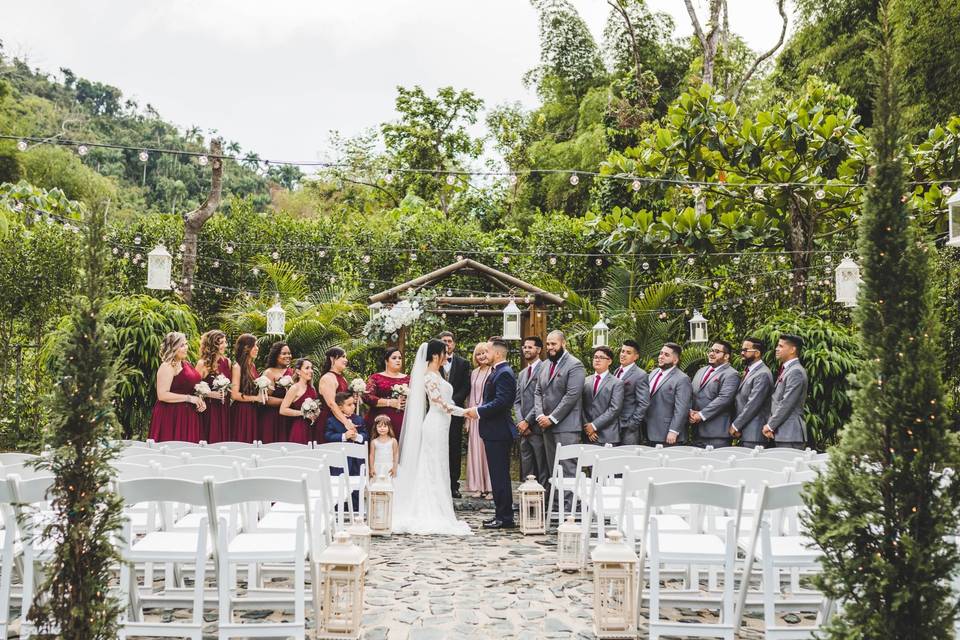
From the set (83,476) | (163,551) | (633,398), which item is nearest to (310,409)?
(633,398)

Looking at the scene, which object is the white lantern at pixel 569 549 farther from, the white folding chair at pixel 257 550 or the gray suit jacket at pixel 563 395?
the gray suit jacket at pixel 563 395

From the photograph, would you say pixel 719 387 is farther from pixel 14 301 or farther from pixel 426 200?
pixel 426 200

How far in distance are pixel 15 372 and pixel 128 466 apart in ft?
28.4

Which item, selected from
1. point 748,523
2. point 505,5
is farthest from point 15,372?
point 505,5

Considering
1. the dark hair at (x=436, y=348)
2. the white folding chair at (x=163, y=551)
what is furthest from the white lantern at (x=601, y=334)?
the white folding chair at (x=163, y=551)

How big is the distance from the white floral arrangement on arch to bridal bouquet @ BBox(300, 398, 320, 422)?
237 centimetres

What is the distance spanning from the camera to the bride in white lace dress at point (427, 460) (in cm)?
786

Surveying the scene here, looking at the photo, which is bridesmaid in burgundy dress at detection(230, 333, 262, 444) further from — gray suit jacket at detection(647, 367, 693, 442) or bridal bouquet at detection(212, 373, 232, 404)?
gray suit jacket at detection(647, 367, 693, 442)

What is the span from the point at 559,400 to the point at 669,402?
127cm

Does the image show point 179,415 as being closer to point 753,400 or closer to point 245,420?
point 245,420

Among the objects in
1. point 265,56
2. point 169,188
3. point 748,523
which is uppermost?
point 265,56

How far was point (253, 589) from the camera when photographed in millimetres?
5184

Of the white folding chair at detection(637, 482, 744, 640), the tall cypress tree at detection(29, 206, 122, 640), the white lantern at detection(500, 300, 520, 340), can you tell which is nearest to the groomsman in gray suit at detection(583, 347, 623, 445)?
the white lantern at detection(500, 300, 520, 340)

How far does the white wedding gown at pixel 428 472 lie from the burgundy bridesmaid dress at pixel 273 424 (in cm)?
150
